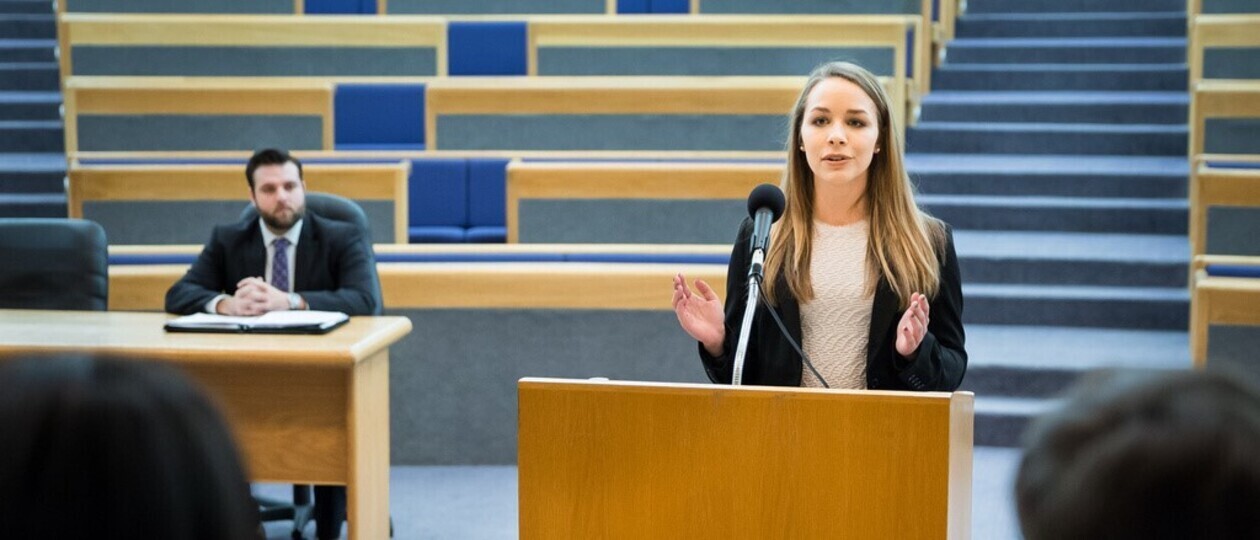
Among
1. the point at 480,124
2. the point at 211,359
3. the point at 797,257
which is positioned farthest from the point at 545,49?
the point at 797,257

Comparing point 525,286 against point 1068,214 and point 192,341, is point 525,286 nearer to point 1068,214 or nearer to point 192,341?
point 192,341

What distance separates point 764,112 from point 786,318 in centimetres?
269

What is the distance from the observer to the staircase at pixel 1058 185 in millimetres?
3760

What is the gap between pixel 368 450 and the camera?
8.38ft

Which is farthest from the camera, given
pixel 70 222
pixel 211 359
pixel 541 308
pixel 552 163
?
pixel 552 163

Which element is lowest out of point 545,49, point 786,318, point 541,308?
point 541,308

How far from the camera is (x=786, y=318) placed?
5.28 ft

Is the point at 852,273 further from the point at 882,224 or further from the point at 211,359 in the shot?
the point at 211,359

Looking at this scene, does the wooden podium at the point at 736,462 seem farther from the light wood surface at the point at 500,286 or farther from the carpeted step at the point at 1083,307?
the carpeted step at the point at 1083,307

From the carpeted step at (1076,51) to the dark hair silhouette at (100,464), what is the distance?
5297 mm

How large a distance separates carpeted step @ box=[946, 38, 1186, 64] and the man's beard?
3347 millimetres

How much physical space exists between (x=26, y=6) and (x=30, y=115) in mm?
922

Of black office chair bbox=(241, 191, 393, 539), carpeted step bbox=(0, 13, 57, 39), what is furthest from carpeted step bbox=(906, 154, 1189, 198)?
carpeted step bbox=(0, 13, 57, 39)

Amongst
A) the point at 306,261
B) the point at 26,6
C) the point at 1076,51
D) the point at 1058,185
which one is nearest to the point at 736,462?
the point at 306,261
